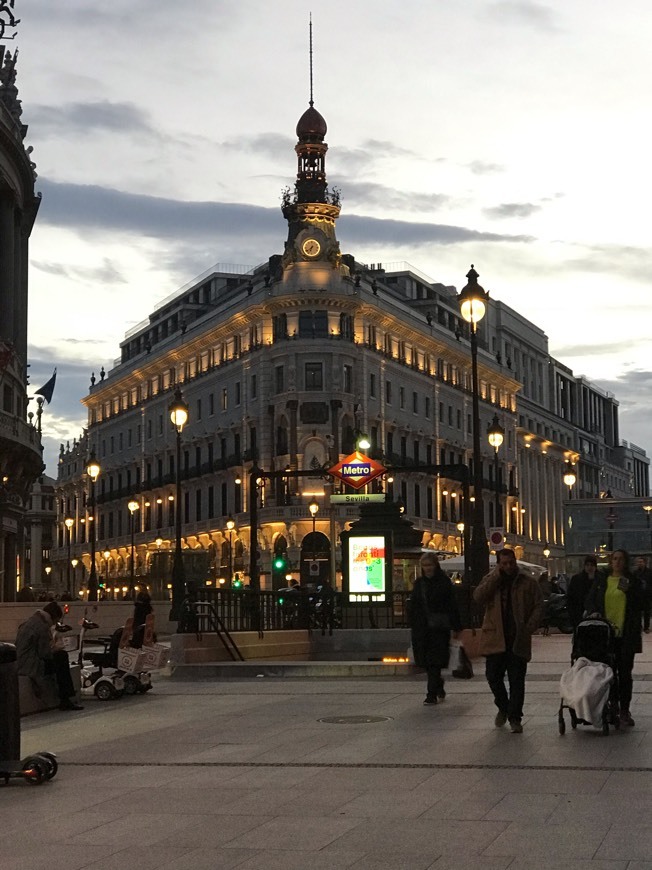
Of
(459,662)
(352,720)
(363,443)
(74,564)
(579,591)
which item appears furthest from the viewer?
(74,564)

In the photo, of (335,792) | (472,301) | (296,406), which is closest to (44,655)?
(335,792)

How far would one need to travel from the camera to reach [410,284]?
384 ft

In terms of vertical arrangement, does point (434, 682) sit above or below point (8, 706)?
below

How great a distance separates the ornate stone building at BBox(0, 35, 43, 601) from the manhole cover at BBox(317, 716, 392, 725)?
4823 centimetres

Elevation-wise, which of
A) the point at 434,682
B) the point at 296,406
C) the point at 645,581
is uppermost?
the point at 296,406

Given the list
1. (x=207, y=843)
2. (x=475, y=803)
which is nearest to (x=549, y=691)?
(x=475, y=803)

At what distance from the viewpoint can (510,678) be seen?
47.7 ft

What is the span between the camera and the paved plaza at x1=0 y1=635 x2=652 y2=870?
8.47 metres

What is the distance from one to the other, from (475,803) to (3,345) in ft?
166

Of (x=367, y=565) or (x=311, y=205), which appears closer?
(x=367, y=565)

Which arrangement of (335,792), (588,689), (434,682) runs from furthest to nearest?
(434,682) < (588,689) < (335,792)

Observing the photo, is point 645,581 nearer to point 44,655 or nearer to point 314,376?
point 44,655

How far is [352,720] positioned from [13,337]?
64.5 meters

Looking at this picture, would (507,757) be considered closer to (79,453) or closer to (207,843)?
(207,843)
